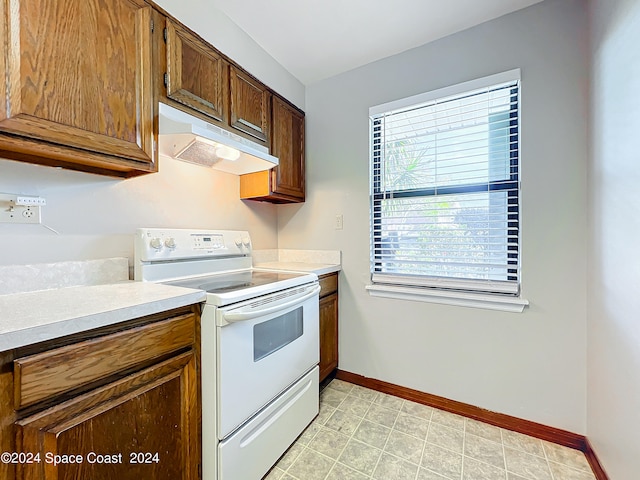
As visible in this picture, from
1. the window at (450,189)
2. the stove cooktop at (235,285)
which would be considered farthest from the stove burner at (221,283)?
the window at (450,189)

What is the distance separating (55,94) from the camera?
93cm

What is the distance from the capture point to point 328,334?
6.63 feet

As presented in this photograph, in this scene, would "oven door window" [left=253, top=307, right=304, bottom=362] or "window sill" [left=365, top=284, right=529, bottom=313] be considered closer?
"oven door window" [left=253, top=307, right=304, bottom=362]

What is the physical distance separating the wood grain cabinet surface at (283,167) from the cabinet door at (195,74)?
0.47m

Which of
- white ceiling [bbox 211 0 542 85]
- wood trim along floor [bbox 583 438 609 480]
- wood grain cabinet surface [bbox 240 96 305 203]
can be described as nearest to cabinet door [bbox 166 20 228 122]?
white ceiling [bbox 211 0 542 85]

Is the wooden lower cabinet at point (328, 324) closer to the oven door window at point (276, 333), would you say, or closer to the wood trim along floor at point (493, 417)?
the wood trim along floor at point (493, 417)

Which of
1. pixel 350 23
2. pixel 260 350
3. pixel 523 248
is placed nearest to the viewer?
pixel 260 350

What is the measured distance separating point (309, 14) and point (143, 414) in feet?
6.87

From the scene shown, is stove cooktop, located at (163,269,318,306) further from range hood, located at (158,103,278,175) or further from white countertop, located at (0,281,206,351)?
range hood, located at (158,103,278,175)

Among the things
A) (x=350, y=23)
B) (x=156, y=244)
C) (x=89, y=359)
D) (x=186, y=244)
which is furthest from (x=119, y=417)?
(x=350, y=23)

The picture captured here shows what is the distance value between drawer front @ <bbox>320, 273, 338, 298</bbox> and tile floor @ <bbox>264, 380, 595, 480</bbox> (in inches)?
29.9

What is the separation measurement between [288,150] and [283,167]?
164 millimetres

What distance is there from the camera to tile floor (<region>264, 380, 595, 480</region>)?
1.29 metres

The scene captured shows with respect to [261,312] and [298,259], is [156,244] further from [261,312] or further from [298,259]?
[298,259]
